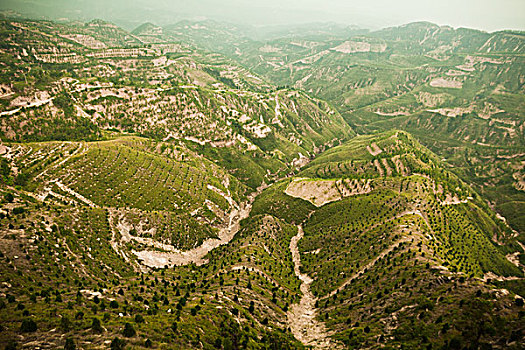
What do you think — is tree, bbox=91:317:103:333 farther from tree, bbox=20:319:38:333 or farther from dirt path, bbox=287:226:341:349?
dirt path, bbox=287:226:341:349

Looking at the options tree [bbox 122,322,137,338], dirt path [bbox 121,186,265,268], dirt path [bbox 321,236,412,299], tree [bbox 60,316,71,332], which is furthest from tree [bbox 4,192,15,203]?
dirt path [bbox 321,236,412,299]

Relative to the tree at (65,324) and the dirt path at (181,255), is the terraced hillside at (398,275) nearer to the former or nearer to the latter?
the dirt path at (181,255)

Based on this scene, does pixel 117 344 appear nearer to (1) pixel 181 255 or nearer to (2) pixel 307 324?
(2) pixel 307 324

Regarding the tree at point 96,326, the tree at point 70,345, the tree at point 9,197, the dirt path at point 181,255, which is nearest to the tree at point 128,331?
the tree at point 96,326

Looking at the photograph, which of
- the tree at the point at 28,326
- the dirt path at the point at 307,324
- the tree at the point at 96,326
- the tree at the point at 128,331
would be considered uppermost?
the tree at the point at 28,326

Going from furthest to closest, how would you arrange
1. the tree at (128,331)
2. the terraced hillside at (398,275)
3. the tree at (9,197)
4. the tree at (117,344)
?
the tree at (9,197) → the terraced hillside at (398,275) → the tree at (128,331) → the tree at (117,344)

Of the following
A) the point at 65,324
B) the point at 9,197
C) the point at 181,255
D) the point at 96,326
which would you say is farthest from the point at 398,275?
the point at 9,197

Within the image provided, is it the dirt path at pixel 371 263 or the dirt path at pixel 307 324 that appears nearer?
the dirt path at pixel 307 324

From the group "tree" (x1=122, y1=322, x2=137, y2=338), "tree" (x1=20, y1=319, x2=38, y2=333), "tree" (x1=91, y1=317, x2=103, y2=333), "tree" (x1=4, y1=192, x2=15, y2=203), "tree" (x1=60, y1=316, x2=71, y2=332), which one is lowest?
"tree" (x1=4, y1=192, x2=15, y2=203)

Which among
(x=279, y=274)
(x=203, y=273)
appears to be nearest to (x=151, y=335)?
(x=203, y=273)
